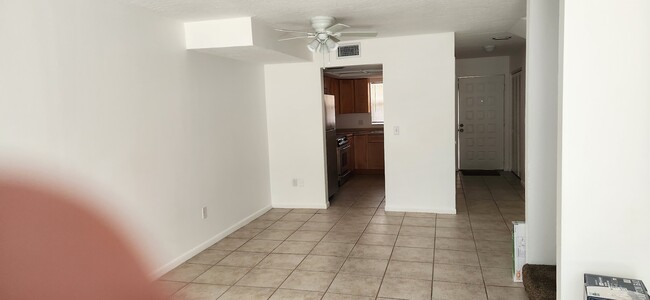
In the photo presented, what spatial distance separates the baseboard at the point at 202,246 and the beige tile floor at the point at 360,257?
A: 0.06m

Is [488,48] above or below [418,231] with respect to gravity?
above

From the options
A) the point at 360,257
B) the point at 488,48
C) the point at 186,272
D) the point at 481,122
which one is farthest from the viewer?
the point at 481,122

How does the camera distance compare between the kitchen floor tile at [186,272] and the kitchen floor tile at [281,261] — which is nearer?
the kitchen floor tile at [186,272]

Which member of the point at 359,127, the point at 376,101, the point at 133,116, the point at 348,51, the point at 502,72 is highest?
the point at 348,51

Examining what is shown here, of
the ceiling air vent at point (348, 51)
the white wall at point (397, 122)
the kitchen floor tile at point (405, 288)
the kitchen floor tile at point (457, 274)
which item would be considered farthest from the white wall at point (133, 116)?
the kitchen floor tile at point (457, 274)

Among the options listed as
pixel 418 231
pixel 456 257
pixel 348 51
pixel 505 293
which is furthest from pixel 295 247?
pixel 348 51

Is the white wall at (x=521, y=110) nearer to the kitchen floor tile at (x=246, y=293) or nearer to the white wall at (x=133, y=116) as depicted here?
the white wall at (x=133, y=116)

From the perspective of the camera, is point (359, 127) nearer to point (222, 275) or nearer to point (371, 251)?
point (371, 251)

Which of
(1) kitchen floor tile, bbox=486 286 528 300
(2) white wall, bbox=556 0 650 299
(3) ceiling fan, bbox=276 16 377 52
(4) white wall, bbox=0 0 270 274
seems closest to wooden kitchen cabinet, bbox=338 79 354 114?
(4) white wall, bbox=0 0 270 274

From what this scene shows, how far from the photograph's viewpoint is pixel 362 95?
324 inches

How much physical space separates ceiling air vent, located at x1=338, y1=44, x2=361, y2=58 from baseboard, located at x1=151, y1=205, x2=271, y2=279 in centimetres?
216

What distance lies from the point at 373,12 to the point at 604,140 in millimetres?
2198

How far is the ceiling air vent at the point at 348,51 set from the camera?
16.7 ft

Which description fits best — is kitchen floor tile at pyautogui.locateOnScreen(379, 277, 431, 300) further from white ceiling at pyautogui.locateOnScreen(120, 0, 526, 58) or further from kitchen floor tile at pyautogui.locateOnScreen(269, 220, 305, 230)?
white ceiling at pyautogui.locateOnScreen(120, 0, 526, 58)
